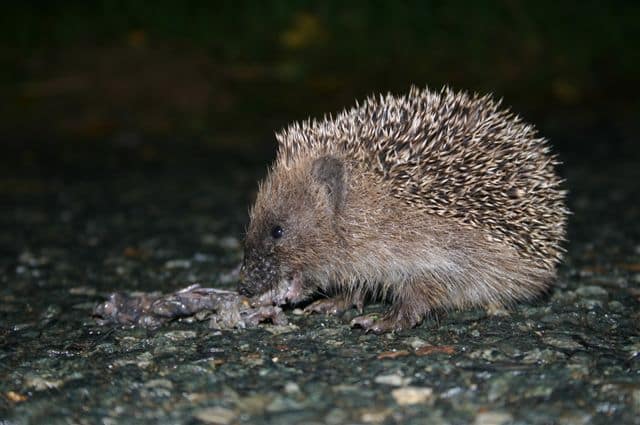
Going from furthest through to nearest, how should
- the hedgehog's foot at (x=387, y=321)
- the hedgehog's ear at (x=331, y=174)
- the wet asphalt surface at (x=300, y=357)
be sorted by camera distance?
the hedgehog's ear at (x=331, y=174)
the hedgehog's foot at (x=387, y=321)
the wet asphalt surface at (x=300, y=357)

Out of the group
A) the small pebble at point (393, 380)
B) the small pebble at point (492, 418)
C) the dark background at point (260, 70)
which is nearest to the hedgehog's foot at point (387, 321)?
the small pebble at point (393, 380)

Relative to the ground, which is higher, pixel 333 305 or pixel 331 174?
pixel 331 174

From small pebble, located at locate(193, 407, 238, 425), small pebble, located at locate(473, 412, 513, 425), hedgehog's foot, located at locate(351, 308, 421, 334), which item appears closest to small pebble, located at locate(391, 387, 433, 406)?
Result: small pebble, located at locate(473, 412, 513, 425)

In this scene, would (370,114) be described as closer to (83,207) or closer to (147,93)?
(83,207)

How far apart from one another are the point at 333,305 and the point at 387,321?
1.72 ft

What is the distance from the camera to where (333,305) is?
197 inches

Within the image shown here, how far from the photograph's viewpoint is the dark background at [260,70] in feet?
39.0

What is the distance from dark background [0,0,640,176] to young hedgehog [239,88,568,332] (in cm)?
571

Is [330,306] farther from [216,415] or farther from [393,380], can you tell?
[216,415]

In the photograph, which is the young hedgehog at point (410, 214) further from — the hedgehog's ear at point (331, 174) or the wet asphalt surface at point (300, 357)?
the wet asphalt surface at point (300, 357)

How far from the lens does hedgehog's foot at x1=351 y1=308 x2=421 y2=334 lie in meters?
4.51

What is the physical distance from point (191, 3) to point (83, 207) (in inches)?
362

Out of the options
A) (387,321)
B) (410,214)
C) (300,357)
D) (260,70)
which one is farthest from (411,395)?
(260,70)

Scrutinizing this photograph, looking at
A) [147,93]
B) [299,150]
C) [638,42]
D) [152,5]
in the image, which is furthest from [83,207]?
[638,42]
